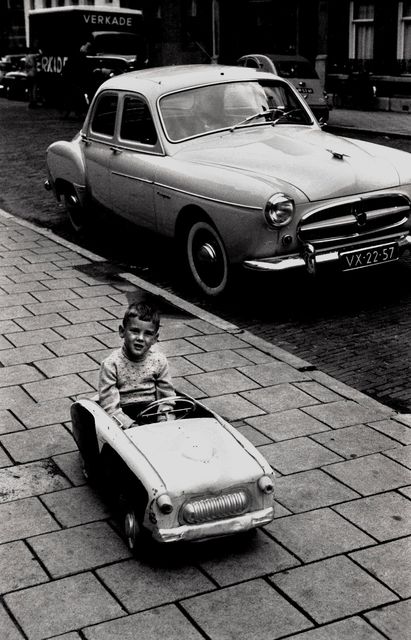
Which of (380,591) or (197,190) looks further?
(197,190)

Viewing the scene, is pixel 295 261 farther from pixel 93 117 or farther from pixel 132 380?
pixel 93 117

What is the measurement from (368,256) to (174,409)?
355 centimetres

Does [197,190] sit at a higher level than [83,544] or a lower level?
higher

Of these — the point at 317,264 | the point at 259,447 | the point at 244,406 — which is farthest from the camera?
the point at 317,264

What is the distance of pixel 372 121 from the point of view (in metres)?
24.3

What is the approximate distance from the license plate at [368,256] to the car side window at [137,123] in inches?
95.1

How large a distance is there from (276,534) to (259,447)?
93 centimetres

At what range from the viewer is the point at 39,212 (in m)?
12.4

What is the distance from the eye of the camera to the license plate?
301 inches

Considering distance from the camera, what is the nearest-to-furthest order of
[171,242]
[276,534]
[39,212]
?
[276,534], [171,242], [39,212]

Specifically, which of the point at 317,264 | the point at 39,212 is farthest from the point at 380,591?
the point at 39,212

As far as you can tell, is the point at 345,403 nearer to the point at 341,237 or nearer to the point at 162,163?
the point at 341,237

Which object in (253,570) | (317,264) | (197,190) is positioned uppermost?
(197,190)

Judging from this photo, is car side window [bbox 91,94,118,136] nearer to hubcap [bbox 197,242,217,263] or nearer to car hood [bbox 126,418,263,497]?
hubcap [bbox 197,242,217,263]
